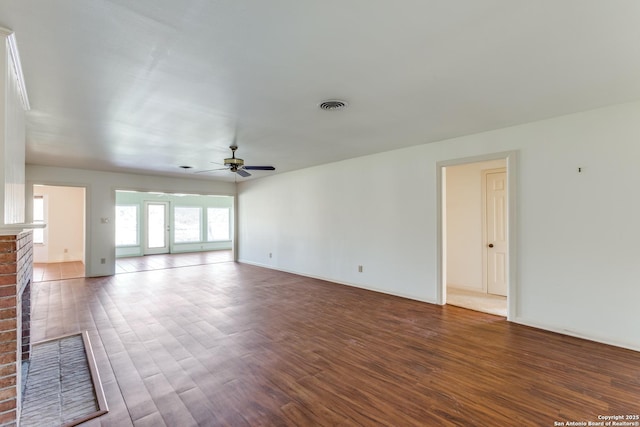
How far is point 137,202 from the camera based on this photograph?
1062 centimetres

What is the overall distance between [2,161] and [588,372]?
4.62 meters

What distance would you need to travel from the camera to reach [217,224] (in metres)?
12.7

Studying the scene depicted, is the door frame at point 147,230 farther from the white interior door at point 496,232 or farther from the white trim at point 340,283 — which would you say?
the white interior door at point 496,232

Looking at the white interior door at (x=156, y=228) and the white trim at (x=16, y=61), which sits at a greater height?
the white trim at (x=16, y=61)

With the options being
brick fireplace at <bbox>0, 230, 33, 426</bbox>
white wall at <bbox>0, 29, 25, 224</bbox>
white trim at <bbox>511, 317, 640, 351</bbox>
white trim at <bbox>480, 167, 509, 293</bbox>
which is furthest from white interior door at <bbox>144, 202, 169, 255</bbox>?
white trim at <bbox>511, 317, 640, 351</bbox>

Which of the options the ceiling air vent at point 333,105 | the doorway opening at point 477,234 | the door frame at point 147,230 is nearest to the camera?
the ceiling air vent at point 333,105

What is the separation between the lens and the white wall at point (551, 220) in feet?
10.0

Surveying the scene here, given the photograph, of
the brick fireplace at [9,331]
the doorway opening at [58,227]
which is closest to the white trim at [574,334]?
the brick fireplace at [9,331]

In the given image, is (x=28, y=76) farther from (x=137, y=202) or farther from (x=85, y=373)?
(x=137, y=202)

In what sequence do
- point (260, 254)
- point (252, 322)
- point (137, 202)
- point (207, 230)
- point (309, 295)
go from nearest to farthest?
point (252, 322) < point (309, 295) < point (260, 254) < point (137, 202) < point (207, 230)

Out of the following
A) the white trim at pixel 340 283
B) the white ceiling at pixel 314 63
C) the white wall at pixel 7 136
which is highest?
the white ceiling at pixel 314 63

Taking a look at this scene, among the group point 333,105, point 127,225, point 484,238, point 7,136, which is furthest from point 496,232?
point 127,225

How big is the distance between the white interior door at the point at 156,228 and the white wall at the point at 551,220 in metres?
8.71

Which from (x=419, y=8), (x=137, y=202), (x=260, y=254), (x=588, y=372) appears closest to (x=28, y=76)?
(x=419, y=8)
